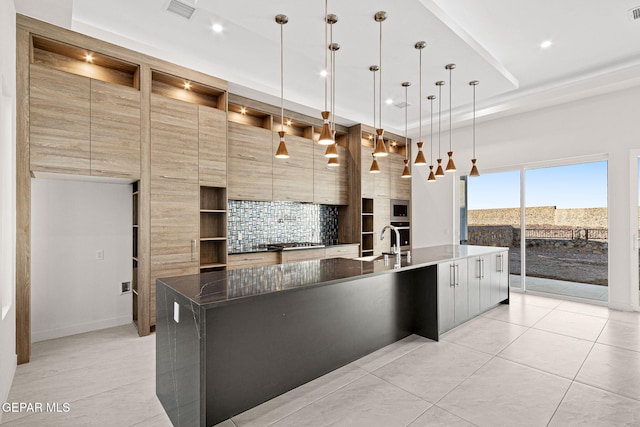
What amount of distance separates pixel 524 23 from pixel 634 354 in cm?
354

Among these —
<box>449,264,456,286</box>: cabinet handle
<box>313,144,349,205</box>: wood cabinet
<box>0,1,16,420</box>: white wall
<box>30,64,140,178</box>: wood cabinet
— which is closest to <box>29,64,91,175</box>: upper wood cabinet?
<box>30,64,140,178</box>: wood cabinet

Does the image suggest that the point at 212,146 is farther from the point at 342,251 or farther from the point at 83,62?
the point at 342,251

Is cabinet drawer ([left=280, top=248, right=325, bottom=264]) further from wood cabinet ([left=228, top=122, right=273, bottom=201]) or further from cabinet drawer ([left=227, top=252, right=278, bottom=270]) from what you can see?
wood cabinet ([left=228, top=122, right=273, bottom=201])

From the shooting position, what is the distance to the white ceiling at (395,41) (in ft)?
9.70

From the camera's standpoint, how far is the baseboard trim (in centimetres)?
351

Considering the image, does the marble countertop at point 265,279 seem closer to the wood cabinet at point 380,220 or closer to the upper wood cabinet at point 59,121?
the upper wood cabinet at point 59,121

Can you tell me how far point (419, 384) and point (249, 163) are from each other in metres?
3.67

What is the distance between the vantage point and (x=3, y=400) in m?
2.27

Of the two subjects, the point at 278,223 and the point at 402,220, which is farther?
the point at 402,220

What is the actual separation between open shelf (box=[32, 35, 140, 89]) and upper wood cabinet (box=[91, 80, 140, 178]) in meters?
0.26

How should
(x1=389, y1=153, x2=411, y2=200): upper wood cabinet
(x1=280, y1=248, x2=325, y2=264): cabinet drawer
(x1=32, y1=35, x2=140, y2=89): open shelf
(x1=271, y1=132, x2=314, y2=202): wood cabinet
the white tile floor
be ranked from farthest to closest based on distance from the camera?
(x1=389, y1=153, x2=411, y2=200): upper wood cabinet
(x1=271, y1=132, x2=314, y2=202): wood cabinet
(x1=280, y1=248, x2=325, y2=264): cabinet drawer
(x1=32, y1=35, x2=140, y2=89): open shelf
the white tile floor

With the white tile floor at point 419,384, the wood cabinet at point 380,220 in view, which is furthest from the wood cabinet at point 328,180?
the white tile floor at point 419,384

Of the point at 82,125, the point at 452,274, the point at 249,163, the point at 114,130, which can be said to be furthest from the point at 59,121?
the point at 452,274

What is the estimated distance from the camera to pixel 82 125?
3.31 metres
